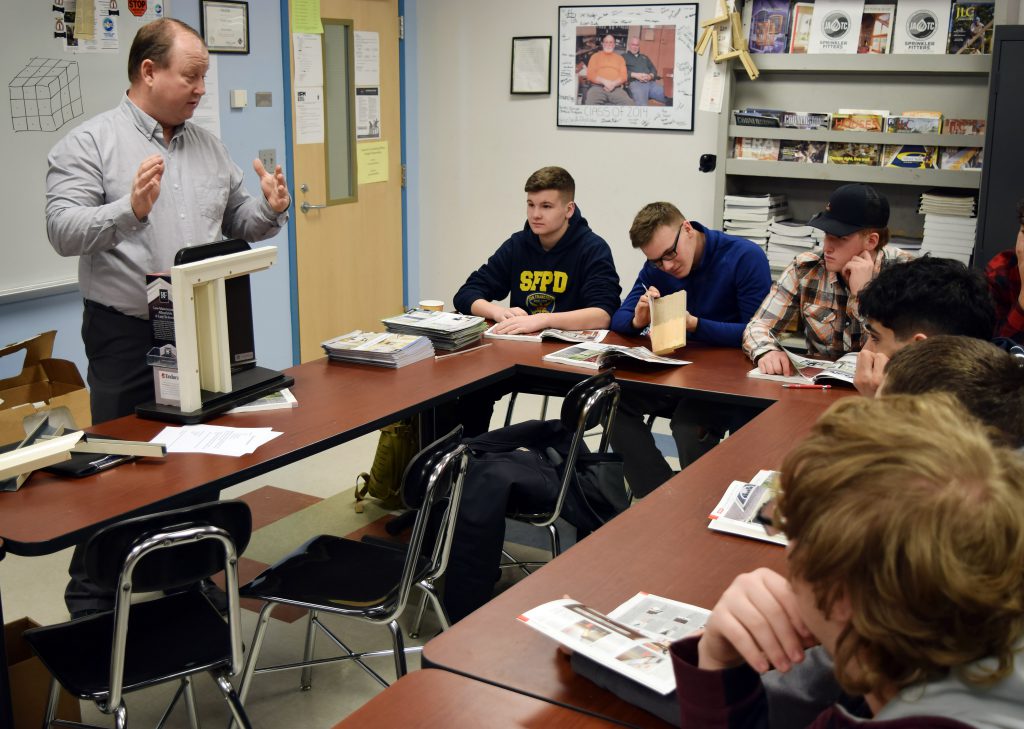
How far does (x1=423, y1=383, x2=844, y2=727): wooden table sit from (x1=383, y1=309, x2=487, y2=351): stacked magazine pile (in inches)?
48.5

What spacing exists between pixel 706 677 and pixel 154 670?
4.05ft

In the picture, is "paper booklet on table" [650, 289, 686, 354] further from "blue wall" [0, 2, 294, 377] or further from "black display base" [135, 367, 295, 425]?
"blue wall" [0, 2, 294, 377]

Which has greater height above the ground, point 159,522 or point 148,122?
point 148,122

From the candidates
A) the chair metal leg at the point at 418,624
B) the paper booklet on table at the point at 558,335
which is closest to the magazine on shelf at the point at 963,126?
the paper booklet on table at the point at 558,335

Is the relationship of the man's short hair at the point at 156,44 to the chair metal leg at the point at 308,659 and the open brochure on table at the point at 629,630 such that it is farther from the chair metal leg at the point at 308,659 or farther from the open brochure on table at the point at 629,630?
the open brochure on table at the point at 629,630

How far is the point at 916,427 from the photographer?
848 millimetres

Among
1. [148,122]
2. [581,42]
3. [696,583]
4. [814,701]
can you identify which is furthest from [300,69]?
[814,701]

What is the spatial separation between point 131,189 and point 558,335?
4.72ft

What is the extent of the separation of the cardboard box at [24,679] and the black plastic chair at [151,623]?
11 cm

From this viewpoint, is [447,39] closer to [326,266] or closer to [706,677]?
[326,266]

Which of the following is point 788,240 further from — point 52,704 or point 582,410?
point 52,704

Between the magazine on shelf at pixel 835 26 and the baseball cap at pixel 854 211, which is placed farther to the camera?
the magazine on shelf at pixel 835 26

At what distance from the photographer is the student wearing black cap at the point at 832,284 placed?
312cm

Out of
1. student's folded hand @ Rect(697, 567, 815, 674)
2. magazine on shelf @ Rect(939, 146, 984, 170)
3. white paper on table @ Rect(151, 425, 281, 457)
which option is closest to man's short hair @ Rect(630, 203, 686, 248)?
white paper on table @ Rect(151, 425, 281, 457)
